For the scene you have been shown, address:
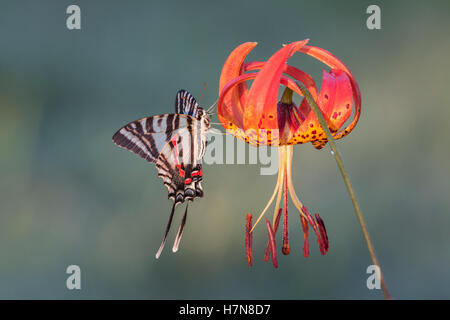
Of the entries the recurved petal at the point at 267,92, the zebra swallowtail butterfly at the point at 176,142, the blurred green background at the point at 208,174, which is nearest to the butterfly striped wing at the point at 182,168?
the zebra swallowtail butterfly at the point at 176,142

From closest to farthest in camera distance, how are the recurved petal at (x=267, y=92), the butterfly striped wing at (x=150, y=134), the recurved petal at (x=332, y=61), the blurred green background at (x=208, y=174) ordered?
the recurved petal at (x=267, y=92), the recurved petal at (x=332, y=61), the butterfly striped wing at (x=150, y=134), the blurred green background at (x=208, y=174)

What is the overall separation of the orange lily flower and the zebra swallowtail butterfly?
224 mm

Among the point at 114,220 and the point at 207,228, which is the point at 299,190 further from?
the point at 114,220

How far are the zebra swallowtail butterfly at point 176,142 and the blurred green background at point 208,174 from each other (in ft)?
4.92

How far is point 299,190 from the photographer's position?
10.0 ft

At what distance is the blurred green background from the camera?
10.1 feet

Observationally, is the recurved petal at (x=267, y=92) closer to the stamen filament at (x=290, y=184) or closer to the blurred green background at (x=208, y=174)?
the stamen filament at (x=290, y=184)

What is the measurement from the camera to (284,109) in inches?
39.9

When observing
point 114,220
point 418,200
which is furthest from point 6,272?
point 418,200

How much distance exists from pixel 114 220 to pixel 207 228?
64cm

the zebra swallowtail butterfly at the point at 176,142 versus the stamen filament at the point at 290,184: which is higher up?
the zebra swallowtail butterfly at the point at 176,142

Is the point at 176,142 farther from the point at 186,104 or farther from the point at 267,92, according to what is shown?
the point at 267,92

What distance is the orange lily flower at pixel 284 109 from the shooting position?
0.87 m

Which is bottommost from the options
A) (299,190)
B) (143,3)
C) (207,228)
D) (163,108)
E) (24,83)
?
(207,228)
